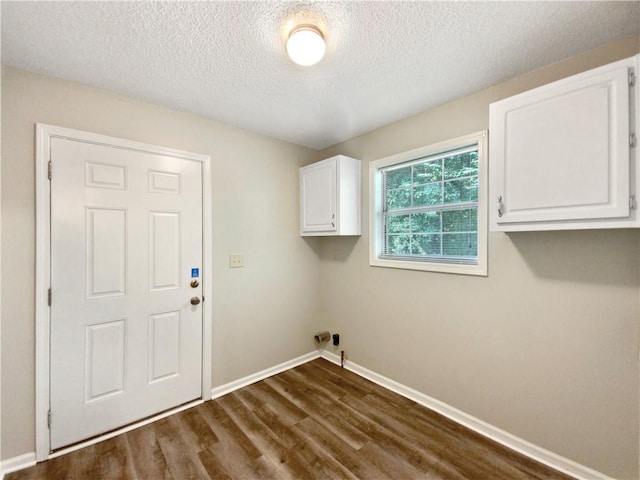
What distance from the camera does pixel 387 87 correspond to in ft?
6.23

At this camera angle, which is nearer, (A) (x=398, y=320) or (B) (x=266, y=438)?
(B) (x=266, y=438)

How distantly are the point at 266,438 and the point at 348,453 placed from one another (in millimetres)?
566

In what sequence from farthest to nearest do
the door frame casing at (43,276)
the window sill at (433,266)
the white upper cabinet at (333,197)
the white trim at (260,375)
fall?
the white upper cabinet at (333,197)
the white trim at (260,375)
the window sill at (433,266)
the door frame casing at (43,276)

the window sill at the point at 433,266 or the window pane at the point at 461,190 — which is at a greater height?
the window pane at the point at 461,190

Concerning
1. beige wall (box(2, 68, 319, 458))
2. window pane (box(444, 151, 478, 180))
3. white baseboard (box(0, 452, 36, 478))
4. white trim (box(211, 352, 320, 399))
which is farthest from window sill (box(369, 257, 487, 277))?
white baseboard (box(0, 452, 36, 478))

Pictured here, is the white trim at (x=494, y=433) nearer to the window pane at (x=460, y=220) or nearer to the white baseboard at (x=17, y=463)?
the window pane at (x=460, y=220)

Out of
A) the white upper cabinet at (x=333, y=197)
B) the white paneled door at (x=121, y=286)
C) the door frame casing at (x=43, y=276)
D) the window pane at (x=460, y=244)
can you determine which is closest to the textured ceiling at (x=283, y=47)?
the door frame casing at (x=43, y=276)

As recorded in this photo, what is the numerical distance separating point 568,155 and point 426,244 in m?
1.12

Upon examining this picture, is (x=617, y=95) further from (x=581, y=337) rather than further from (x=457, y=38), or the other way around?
(x=581, y=337)

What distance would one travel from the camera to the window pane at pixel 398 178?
248 centimetres

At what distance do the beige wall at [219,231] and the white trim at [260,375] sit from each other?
→ 0.05 meters

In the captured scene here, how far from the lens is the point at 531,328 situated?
175 cm

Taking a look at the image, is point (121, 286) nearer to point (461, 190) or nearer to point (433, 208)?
point (433, 208)

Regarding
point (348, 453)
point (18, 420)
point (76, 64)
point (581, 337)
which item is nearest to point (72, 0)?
point (76, 64)
